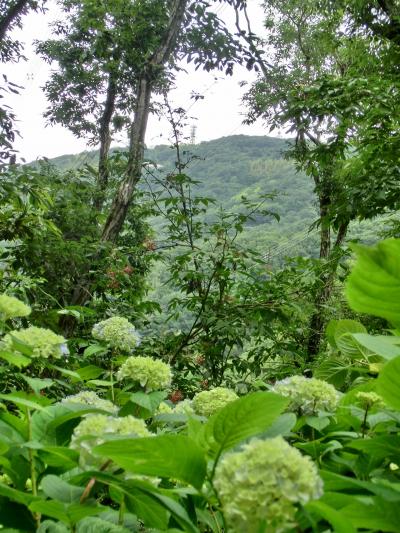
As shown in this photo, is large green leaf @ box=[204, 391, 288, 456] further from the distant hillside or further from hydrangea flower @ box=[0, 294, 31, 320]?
the distant hillside

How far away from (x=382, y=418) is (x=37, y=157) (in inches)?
119

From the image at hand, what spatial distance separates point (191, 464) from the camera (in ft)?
1.38

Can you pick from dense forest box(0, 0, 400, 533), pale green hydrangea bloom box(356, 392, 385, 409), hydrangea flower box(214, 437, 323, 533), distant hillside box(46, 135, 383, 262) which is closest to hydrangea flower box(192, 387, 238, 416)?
dense forest box(0, 0, 400, 533)

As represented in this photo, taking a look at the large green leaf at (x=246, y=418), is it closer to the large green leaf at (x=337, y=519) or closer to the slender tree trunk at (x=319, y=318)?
the large green leaf at (x=337, y=519)

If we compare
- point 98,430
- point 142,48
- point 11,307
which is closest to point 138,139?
point 142,48

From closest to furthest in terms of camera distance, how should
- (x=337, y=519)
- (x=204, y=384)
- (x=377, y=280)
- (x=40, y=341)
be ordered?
(x=337, y=519), (x=377, y=280), (x=40, y=341), (x=204, y=384)

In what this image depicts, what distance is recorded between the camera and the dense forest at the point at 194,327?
0.43 m

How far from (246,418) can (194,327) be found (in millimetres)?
2501

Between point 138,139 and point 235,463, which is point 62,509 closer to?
point 235,463

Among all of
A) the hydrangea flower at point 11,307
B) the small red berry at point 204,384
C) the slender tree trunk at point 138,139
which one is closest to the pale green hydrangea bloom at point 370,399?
the hydrangea flower at point 11,307

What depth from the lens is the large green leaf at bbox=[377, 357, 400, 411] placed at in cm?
42

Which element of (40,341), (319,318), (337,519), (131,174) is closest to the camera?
(337,519)

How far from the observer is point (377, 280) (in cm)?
46

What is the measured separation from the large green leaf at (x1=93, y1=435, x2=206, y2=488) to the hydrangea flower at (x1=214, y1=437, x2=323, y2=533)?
0.04 metres
